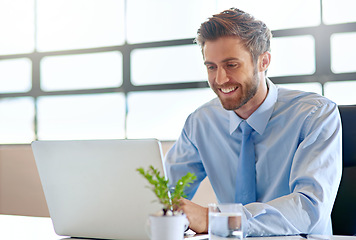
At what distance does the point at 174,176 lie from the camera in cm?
185

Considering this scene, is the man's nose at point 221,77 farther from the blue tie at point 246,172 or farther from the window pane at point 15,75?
the window pane at point 15,75

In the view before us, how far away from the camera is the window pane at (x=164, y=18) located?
311 centimetres

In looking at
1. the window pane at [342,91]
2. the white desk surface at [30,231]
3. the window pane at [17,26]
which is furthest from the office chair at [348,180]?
the window pane at [17,26]

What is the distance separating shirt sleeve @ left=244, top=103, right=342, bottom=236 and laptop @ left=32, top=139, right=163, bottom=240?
1.09 feet

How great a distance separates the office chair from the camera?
1.65 meters

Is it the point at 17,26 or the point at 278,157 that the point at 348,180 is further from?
the point at 17,26

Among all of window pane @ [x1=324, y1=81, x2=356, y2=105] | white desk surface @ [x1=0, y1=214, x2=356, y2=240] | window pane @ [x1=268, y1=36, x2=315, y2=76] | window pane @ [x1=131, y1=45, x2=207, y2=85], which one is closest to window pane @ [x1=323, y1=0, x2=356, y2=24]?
window pane @ [x1=268, y1=36, x2=315, y2=76]

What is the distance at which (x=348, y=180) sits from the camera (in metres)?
1.66

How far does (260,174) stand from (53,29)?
8.10ft

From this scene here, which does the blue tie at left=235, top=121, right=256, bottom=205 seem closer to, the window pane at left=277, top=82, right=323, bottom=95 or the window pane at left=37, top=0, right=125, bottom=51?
the window pane at left=277, top=82, right=323, bottom=95

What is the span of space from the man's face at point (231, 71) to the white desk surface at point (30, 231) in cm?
67

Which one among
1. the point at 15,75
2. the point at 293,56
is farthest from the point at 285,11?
the point at 15,75

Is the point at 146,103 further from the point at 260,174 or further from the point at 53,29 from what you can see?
the point at 260,174

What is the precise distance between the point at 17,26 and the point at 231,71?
2.56 meters
